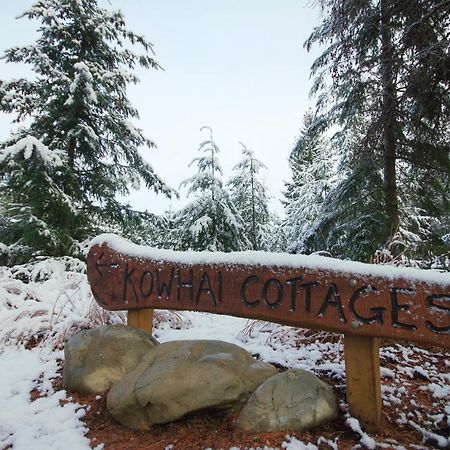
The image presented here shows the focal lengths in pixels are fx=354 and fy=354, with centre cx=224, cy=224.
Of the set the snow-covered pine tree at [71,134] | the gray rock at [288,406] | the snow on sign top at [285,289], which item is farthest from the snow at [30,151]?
the gray rock at [288,406]

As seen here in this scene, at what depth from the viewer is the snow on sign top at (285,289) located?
2104mm

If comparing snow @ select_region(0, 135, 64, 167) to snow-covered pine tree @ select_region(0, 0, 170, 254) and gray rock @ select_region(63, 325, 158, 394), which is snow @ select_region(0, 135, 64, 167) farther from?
gray rock @ select_region(63, 325, 158, 394)

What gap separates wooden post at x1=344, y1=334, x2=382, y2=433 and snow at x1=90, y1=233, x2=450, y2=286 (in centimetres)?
47

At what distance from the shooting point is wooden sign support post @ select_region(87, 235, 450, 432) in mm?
2104

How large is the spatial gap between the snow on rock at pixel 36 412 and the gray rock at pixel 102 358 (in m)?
0.17

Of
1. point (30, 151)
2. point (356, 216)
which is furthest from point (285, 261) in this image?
point (30, 151)

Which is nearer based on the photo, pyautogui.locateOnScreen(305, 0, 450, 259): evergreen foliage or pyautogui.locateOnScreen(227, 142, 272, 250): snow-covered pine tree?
pyautogui.locateOnScreen(305, 0, 450, 259): evergreen foliage

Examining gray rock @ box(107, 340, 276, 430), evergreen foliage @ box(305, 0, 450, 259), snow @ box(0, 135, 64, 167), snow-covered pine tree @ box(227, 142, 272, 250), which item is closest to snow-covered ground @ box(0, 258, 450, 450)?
gray rock @ box(107, 340, 276, 430)

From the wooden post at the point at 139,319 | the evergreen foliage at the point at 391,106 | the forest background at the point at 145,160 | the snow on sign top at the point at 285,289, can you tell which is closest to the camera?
the snow on sign top at the point at 285,289

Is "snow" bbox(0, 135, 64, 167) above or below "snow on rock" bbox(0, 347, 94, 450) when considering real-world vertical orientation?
above

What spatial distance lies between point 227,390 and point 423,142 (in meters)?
6.64

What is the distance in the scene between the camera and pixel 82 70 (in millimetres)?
8211

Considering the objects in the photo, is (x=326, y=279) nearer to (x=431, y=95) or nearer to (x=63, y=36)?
(x=431, y=95)

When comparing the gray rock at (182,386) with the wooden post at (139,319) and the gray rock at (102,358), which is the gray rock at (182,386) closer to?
the gray rock at (102,358)
